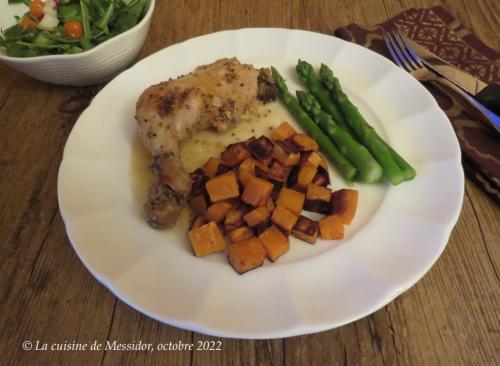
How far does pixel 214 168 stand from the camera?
7.41ft

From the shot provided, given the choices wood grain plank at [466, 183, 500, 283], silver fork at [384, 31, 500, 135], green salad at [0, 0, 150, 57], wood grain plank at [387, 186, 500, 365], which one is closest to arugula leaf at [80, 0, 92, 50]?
green salad at [0, 0, 150, 57]

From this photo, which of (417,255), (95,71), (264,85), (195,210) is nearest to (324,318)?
(417,255)

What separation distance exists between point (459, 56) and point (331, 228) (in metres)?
1.93

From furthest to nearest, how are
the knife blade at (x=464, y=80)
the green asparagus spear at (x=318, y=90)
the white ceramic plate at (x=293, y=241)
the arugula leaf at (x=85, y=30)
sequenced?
the arugula leaf at (x=85, y=30) < the green asparagus spear at (x=318, y=90) < the knife blade at (x=464, y=80) < the white ceramic plate at (x=293, y=241)

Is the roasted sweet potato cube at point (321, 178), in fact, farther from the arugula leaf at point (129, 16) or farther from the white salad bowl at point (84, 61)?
the arugula leaf at point (129, 16)

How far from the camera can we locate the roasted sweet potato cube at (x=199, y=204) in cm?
210

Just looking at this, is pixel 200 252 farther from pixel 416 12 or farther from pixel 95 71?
pixel 416 12

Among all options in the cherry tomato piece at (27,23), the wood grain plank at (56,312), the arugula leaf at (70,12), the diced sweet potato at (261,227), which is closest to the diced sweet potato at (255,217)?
the diced sweet potato at (261,227)

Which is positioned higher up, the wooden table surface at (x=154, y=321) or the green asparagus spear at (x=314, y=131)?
the green asparagus spear at (x=314, y=131)

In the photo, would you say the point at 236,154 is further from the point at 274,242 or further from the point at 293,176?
the point at 274,242

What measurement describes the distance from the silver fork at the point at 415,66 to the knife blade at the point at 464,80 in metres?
0.03

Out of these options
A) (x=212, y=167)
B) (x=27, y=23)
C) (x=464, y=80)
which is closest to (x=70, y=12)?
(x=27, y=23)

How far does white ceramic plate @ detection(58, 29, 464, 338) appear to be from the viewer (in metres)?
1.69

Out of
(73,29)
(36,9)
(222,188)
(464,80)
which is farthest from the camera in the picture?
(36,9)
